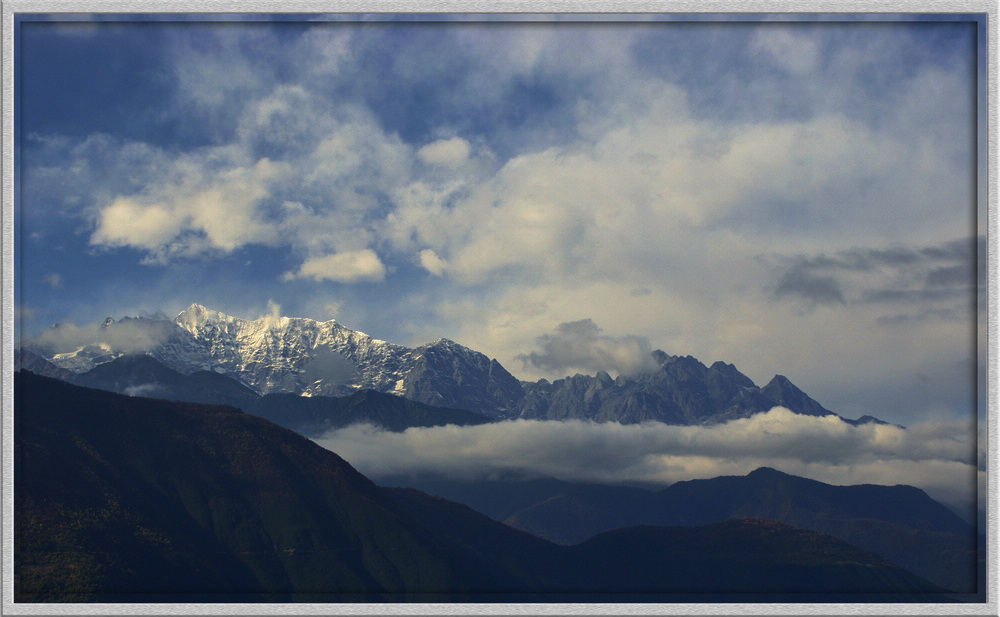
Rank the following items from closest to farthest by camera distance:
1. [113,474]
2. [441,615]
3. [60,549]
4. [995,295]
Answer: [441,615], [995,295], [60,549], [113,474]

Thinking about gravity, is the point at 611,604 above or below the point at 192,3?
below

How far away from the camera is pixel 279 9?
201 feet

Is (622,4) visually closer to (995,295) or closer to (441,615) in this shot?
(995,295)

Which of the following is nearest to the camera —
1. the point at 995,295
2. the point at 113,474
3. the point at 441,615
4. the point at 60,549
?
the point at 441,615

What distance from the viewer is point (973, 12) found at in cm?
6225

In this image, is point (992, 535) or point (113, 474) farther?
point (113, 474)

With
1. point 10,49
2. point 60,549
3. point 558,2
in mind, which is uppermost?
point 558,2

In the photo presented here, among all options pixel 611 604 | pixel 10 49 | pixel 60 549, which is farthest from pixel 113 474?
pixel 611 604

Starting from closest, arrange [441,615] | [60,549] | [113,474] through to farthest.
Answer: [441,615], [60,549], [113,474]

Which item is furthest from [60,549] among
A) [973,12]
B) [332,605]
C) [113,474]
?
[973,12]

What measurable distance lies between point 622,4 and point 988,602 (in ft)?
163

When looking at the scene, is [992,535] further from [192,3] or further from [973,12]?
[192,3]

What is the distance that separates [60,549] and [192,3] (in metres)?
116

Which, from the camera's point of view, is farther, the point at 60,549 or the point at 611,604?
the point at 60,549
